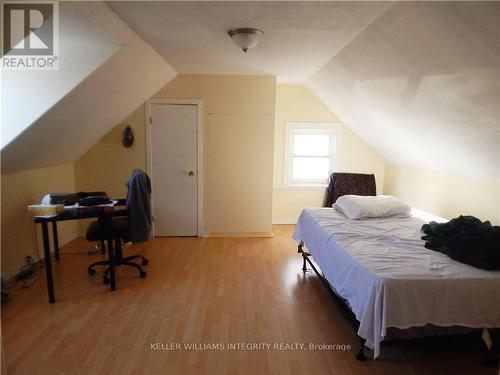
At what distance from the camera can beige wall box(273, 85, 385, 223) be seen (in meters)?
4.92

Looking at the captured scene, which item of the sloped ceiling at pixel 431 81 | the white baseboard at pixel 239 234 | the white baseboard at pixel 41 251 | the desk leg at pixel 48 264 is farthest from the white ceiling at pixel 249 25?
the white baseboard at pixel 41 251

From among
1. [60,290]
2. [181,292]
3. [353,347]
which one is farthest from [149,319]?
[353,347]

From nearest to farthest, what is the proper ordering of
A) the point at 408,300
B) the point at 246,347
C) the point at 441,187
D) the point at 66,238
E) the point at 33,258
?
the point at 408,300
the point at 246,347
the point at 33,258
the point at 441,187
the point at 66,238

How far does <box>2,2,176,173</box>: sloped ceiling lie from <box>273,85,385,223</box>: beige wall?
75.0 inches

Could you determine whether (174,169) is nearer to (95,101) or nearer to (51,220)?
(95,101)

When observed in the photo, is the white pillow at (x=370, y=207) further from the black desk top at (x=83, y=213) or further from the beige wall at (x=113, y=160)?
the beige wall at (x=113, y=160)

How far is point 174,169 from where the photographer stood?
432 cm

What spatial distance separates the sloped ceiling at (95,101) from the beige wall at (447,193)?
3.56 metres

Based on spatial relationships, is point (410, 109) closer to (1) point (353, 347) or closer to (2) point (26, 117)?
(1) point (353, 347)

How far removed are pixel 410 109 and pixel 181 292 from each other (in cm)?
281

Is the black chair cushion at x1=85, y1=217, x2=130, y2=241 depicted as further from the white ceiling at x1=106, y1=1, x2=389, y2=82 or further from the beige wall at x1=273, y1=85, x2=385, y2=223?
the beige wall at x1=273, y1=85, x2=385, y2=223

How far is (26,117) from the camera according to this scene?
2.56 meters

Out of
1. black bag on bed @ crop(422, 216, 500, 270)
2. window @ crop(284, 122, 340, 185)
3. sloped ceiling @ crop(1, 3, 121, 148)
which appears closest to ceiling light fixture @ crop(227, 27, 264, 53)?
sloped ceiling @ crop(1, 3, 121, 148)

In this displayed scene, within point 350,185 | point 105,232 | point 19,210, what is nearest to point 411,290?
point 105,232
